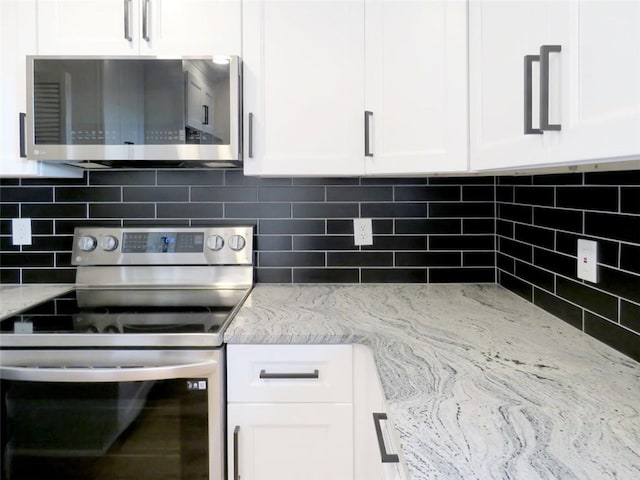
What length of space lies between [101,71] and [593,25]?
4.66ft

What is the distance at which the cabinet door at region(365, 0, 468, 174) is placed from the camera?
1529 mm

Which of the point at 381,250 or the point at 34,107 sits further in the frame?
the point at 381,250

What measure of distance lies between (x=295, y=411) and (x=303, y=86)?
103 cm

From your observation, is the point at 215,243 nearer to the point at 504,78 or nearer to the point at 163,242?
the point at 163,242

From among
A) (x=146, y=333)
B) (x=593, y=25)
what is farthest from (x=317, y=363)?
(x=593, y=25)

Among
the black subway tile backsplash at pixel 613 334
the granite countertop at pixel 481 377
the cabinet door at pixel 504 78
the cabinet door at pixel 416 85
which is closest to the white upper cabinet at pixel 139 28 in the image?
the cabinet door at pixel 416 85

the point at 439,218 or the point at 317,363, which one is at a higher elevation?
the point at 439,218

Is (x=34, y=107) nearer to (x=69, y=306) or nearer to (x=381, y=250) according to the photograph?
(x=69, y=306)

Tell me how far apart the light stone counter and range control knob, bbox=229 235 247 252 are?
2.11 ft

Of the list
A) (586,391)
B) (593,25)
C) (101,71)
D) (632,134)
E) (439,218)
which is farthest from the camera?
(439,218)

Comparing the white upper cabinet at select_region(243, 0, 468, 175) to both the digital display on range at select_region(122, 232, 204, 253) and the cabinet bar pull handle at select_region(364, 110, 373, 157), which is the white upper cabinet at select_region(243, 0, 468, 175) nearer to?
the cabinet bar pull handle at select_region(364, 110, 373, 157)

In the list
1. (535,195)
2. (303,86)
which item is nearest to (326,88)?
(303,86)

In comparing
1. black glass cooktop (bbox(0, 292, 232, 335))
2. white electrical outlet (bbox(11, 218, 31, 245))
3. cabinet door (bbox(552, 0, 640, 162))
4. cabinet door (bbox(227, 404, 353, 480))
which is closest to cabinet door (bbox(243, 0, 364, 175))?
black glass cooktop (bbox(0, 292, 232, 335))

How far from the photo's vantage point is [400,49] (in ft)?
5.32
